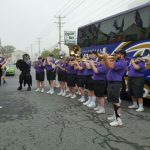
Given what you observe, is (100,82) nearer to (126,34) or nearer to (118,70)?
(118,70)

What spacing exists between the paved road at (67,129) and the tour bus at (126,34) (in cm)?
202

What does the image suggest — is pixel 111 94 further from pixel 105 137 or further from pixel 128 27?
pixel 128 27

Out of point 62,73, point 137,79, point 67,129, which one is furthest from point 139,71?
point 62,73

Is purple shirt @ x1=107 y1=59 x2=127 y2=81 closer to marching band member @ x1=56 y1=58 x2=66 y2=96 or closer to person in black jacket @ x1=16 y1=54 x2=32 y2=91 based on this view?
marching band member @ x1=56 y1=58 x2=66 y2=96

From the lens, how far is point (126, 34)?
468 inches

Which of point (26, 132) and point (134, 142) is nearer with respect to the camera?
point (134, 142)

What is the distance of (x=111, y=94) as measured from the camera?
7570 millimetres

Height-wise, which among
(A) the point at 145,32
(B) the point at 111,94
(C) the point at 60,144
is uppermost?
(A) the point at 145,32

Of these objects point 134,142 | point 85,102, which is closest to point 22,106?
point 85,102

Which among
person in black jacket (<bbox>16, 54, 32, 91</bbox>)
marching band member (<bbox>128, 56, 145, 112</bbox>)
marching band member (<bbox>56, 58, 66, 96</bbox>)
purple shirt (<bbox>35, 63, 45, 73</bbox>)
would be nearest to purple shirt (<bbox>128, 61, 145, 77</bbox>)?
marching band member (<bbox>128, 56, 145, 112</bbox>)

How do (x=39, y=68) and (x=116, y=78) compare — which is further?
(x=39, y=68)

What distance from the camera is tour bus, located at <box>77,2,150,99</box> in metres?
10.4

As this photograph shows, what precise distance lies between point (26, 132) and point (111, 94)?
2216mm

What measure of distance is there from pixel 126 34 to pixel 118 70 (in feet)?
15.3
